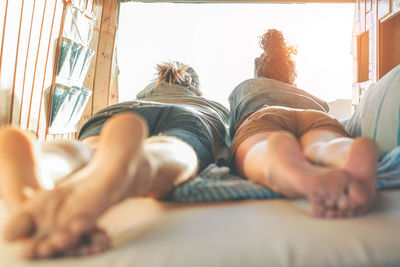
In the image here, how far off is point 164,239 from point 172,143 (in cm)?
30

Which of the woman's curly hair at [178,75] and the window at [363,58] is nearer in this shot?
the woman's curly hair at [178,75]

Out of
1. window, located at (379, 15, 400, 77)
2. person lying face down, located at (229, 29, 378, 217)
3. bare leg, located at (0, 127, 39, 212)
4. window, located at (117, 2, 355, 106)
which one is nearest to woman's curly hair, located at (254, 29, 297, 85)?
person lying face down, located at (229, 29, 378, 217)

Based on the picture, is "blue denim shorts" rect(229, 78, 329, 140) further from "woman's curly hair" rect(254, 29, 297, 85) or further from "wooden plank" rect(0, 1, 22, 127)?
"wooden plank" rect(0, 1, 22, 127)

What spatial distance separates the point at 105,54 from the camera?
9.37 ft

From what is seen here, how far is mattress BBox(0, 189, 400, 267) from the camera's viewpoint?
44 cm

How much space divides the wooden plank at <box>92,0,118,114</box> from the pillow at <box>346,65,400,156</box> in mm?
2232

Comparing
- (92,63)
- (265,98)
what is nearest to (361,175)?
(265,98)

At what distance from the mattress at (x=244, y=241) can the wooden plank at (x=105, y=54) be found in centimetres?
236

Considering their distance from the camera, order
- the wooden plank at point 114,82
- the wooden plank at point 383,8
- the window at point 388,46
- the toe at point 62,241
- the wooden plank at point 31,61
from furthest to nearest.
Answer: the wooden plank at point 114,82
the window at point 388,46
the wooden plank at point 383,8
the wooden plank at point 31,61
the toe at point 62,241

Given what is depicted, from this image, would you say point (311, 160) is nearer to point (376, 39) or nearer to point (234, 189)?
point (234, 189)

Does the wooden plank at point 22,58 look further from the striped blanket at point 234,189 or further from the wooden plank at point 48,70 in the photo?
the striped blanket at point 234,189

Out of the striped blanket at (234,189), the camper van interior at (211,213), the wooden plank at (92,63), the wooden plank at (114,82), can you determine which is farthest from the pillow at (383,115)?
the wooden plank at (114,82)

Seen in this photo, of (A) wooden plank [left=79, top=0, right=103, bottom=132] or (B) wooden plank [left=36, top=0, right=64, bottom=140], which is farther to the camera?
(A) wooden plank [left=79, top=0, right=103, bottom=132]

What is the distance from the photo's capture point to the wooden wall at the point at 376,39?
268cm
